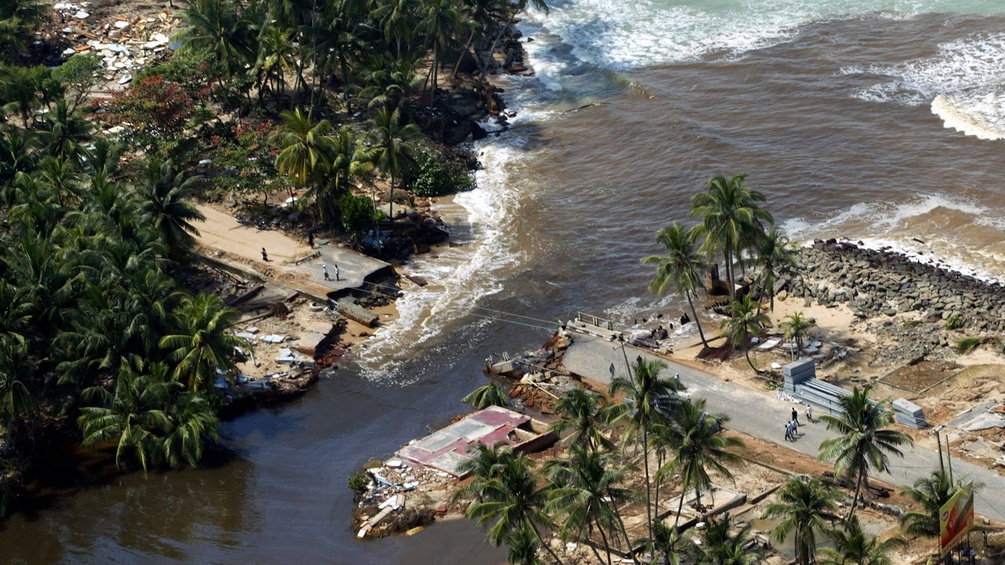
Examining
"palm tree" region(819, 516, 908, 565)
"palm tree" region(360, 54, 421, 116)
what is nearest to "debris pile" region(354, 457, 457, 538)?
"palm tree" region(819, 516, 908, 565)

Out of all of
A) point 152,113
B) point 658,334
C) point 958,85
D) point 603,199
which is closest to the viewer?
point 658,334

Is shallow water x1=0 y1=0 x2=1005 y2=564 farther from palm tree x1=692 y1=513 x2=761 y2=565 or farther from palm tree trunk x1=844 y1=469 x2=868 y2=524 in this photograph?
palm tree trunk x1=844 y1=469 x2=868 y2=524

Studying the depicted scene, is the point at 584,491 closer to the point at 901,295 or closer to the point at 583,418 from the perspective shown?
the point at 583,418

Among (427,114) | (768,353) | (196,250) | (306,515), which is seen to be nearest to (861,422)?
(768,353)

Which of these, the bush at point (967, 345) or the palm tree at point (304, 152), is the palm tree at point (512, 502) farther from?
the palm tree at point (304, 152)

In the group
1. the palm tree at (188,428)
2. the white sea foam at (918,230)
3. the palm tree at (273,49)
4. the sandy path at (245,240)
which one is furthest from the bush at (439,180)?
the palm tree at (188,428)

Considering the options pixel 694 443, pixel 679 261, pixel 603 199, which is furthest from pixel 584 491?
pixel 603 199
